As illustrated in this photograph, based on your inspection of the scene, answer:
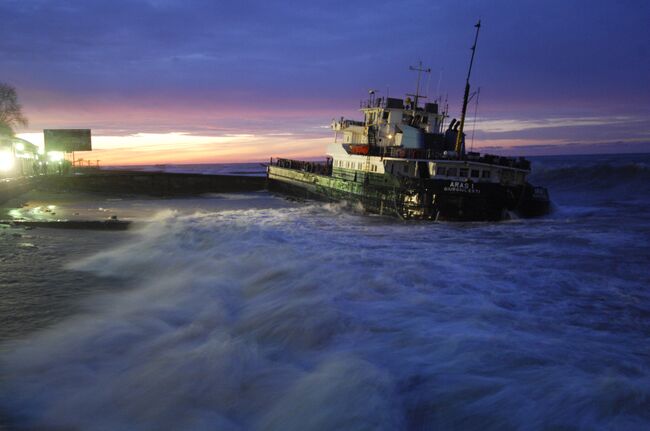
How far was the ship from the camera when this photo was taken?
21344mm

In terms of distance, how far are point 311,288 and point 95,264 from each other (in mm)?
Result: 6081

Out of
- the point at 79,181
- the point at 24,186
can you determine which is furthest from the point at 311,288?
the point at 79,181

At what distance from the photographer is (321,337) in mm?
7285

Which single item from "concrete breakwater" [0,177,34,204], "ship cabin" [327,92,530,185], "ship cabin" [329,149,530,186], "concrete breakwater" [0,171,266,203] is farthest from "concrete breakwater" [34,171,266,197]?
"ship cabin" [329,149,530,186]

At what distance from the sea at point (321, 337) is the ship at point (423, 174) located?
6990mm

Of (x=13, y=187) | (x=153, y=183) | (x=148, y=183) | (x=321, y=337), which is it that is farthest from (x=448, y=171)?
(x=148, y=183)

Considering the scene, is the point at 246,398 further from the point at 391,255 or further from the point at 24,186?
the point at 24,186

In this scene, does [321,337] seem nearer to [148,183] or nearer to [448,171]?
[448,171]

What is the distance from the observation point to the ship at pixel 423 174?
70.0ft

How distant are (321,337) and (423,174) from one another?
53.9 ft

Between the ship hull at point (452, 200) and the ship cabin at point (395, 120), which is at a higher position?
the ship cabin at point (395, 120)

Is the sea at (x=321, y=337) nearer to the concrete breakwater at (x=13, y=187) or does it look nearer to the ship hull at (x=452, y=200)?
the ship hull at (x=452, y=200)

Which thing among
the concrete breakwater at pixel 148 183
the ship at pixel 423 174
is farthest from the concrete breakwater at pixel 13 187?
the ship at pixel 423 174

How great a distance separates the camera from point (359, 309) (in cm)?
850
